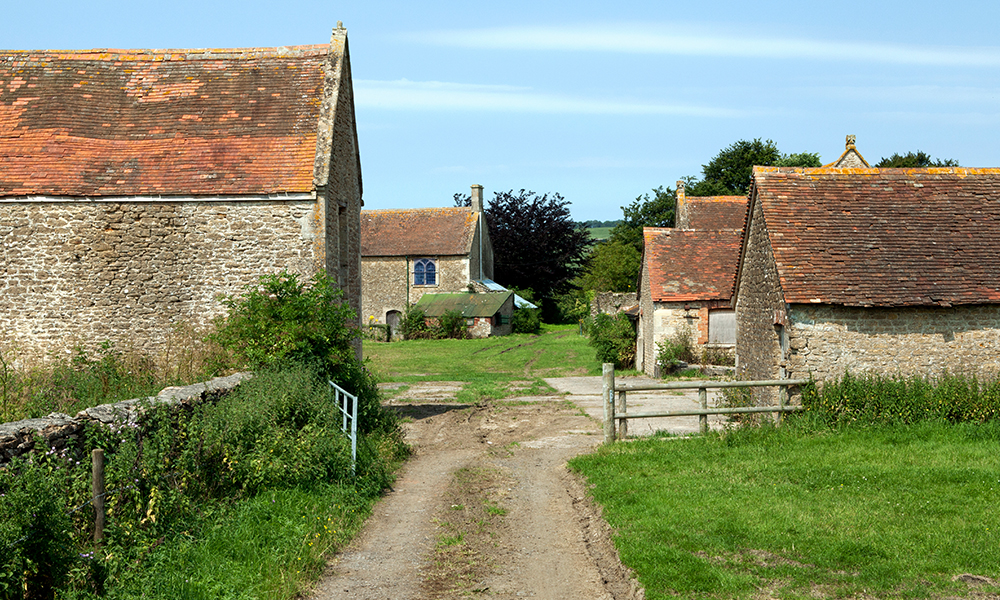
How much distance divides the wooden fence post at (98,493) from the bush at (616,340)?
26465 mm

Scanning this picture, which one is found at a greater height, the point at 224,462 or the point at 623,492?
the point at 224,462

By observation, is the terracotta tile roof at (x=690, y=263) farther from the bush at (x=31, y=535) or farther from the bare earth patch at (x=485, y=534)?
the bush at (x=31, y=535)

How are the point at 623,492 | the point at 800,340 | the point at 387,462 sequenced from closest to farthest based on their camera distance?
1. the point at 623,492
2. the point at 387,462
3. the point at 800,340

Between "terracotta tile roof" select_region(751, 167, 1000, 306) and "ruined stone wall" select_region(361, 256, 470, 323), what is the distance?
1446 inches

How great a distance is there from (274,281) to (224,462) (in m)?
5.88

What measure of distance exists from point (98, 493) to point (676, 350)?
898 inches

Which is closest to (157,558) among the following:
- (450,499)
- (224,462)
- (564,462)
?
(224,462)

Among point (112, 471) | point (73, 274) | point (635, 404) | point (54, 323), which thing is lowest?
point (635, 404)

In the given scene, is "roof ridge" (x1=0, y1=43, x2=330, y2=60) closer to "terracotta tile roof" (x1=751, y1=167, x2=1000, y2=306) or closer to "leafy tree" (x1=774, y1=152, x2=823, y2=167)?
"terracotta tile roof" (x1=751, y1=167, x2=1000, y2=306)

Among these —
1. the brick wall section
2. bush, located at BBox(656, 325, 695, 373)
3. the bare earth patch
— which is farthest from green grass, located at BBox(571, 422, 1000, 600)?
bush, located at BBox(656, 325, 695, 373)

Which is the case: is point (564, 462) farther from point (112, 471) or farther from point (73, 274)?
point (73, 274)

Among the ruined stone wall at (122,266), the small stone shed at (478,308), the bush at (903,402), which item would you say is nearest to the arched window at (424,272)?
the small stone shed at (478,308)

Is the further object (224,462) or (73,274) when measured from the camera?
(73,274)

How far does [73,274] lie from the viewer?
15898 millimetres
